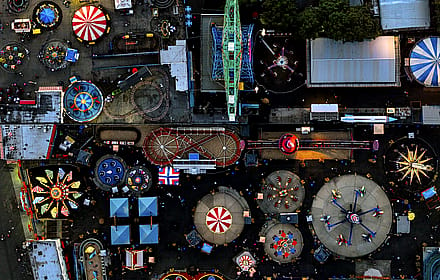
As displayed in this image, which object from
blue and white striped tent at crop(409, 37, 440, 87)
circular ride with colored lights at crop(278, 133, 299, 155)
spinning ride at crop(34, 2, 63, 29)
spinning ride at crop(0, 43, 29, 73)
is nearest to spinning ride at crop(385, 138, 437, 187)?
blue and white striped tent at crop(409, 37, 440, 87)

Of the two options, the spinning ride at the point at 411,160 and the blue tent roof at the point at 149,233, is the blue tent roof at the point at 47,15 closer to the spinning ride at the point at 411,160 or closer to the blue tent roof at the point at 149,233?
the blue tent roof at the point at 149,233

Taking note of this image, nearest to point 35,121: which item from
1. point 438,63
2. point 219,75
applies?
point 219,75

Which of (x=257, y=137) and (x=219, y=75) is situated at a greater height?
(x=219, y=75)

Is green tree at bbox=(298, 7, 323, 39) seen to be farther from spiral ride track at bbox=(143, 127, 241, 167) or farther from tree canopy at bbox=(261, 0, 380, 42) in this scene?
spiral ride track at bbox=(143, 127, 241, 167)

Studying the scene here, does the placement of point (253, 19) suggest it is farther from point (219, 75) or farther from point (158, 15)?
point (158, 15)

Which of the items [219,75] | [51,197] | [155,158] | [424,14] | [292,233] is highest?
[424,14]
